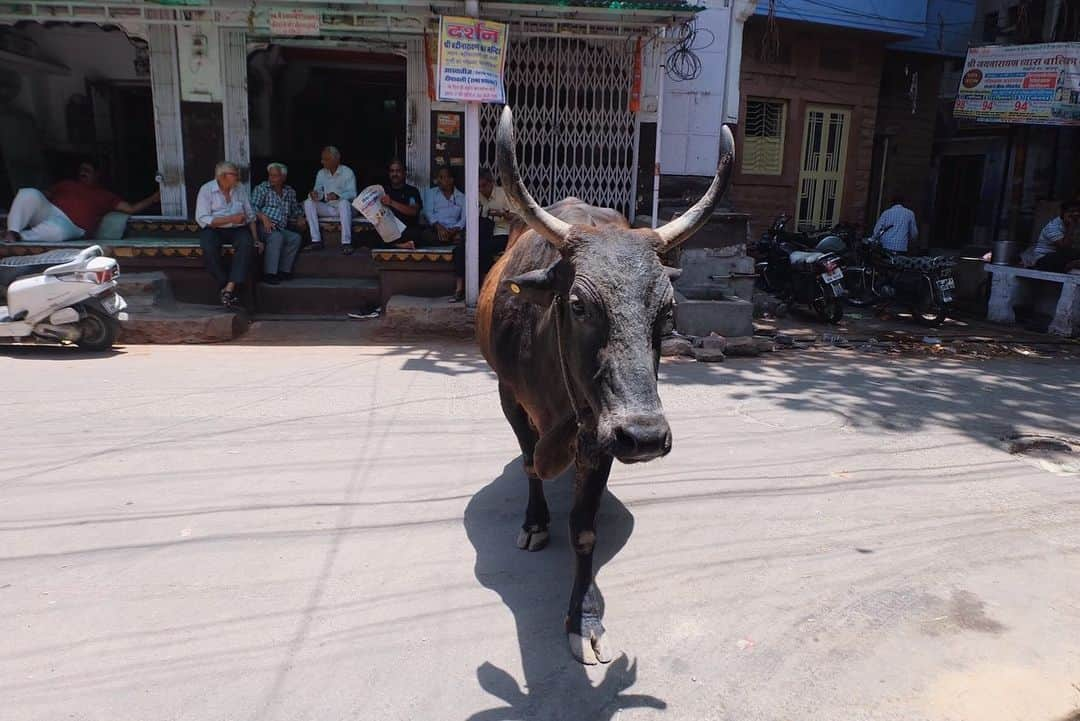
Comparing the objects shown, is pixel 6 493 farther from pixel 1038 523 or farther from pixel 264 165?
pixel 264 165

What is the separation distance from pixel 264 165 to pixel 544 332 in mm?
8254

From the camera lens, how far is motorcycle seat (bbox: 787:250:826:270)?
32.3ft

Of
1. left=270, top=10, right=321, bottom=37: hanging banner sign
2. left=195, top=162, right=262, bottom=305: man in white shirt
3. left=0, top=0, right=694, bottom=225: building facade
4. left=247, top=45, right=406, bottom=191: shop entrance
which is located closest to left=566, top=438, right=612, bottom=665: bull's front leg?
left=0, top=0, right=694, bottom=225: building facade

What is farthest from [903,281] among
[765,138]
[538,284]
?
[538,284]

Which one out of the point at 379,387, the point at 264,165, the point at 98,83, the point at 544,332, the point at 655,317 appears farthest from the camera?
the point at 98,83

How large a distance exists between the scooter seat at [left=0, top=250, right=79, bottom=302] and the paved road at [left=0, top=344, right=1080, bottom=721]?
198 centimetres

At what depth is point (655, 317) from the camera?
8.27 ft

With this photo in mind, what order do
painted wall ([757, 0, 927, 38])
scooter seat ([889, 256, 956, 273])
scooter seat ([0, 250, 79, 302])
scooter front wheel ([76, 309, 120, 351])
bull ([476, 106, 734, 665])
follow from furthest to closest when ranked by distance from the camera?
painted wall ([757, 0, 927, 38])
scooter seat ([889, 256, 956, 273])
scooter seat ([0, 250, 79, 302])
scooter front wheel ([76, 309, 120, 351])
bull ([476, 106, 734, 665])

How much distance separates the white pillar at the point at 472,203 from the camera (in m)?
7.70

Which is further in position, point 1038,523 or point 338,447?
point 338,447

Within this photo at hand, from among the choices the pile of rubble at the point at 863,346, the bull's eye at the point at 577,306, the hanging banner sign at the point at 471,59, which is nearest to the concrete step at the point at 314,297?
the hanging banner sign at the point at 471,59

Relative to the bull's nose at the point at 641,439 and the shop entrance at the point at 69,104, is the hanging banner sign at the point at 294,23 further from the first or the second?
the bull's nose at the point at 641,439

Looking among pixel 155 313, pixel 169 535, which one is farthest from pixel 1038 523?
pixel 155 313

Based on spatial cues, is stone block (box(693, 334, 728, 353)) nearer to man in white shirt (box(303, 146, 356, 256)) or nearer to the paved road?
the paved road
